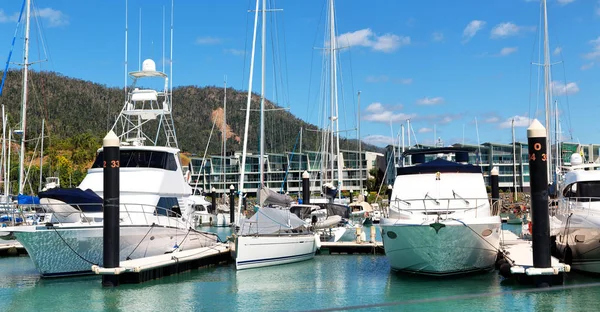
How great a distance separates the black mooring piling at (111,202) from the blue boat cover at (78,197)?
313 centimetres

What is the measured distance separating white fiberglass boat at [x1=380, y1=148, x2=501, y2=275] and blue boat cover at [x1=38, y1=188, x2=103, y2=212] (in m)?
9.22

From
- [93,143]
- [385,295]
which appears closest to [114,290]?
[385,295]

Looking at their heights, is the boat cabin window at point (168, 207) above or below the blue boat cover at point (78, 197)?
below

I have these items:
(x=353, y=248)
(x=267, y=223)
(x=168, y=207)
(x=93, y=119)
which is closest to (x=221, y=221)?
(x=353, y=248)

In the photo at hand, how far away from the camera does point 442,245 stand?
17.1 metres

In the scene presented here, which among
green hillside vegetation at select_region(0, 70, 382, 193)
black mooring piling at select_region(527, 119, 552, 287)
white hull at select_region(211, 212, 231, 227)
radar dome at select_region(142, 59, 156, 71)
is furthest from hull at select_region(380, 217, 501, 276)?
green hillside vegetation at select_region(0, 70, 382, 193)

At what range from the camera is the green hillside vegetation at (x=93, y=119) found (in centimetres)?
8700

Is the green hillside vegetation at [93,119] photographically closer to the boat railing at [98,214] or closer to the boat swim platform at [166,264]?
the boat swim platform at [166,264]

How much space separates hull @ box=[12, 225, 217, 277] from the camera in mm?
18969

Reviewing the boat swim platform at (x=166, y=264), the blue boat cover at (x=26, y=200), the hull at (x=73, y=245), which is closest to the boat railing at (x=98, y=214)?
the hull at (x=73, y=245)

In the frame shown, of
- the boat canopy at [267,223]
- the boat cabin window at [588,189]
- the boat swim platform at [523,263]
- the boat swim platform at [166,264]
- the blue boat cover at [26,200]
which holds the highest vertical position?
the boat cabin window at [588,189]

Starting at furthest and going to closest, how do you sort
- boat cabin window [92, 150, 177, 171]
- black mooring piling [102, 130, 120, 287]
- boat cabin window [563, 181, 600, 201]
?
1. boat cabin window [92, 150, 177, 171]
2. boat cabin window [563, 181, 600, 201]
3. black mooring piling [102, 130, 120, 287]

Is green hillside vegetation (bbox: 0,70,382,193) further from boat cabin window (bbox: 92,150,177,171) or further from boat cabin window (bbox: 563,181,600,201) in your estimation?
boat cabin window (bbox: 563,181,600,201)

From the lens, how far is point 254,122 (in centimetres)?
15812
